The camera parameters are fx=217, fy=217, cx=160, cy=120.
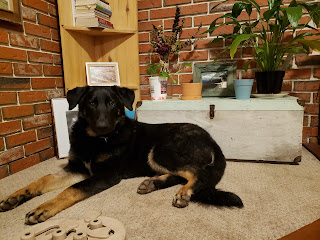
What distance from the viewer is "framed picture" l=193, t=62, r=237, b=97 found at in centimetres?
224

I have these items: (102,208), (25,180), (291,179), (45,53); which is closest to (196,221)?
(102,208)

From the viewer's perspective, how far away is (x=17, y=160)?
1.74 m

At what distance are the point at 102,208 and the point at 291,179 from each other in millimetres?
1240

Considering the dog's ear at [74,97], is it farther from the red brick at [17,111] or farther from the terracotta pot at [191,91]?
the terracotta pot at [191,91]

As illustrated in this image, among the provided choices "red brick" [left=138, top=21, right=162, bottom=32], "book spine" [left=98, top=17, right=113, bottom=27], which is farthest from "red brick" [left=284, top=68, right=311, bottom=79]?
"book spine" [left=98, top=17, right=113, bottom=27]

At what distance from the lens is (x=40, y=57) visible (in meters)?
1.94

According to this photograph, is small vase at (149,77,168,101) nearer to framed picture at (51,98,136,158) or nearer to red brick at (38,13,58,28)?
framed picture at (51,98,136,158)

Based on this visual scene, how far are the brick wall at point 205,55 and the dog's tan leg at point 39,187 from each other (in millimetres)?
1413

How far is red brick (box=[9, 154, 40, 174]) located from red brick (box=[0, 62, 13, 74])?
70cm

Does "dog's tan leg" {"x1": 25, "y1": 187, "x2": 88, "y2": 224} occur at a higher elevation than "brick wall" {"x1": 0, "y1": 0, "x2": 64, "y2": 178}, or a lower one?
lower

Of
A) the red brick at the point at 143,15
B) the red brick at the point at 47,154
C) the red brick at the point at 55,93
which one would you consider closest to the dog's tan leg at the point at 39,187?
the red brick at the point at 47,154

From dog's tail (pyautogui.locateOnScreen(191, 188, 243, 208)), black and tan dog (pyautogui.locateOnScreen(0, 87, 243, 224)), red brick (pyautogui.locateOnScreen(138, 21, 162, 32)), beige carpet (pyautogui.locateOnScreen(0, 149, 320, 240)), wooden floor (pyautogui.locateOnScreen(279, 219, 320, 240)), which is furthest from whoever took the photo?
red brick (pyautogui.locateOnScreen(138, 21, 162, 32))

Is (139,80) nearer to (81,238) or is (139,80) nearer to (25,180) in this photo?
(25,180)

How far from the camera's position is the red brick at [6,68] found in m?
1.60
